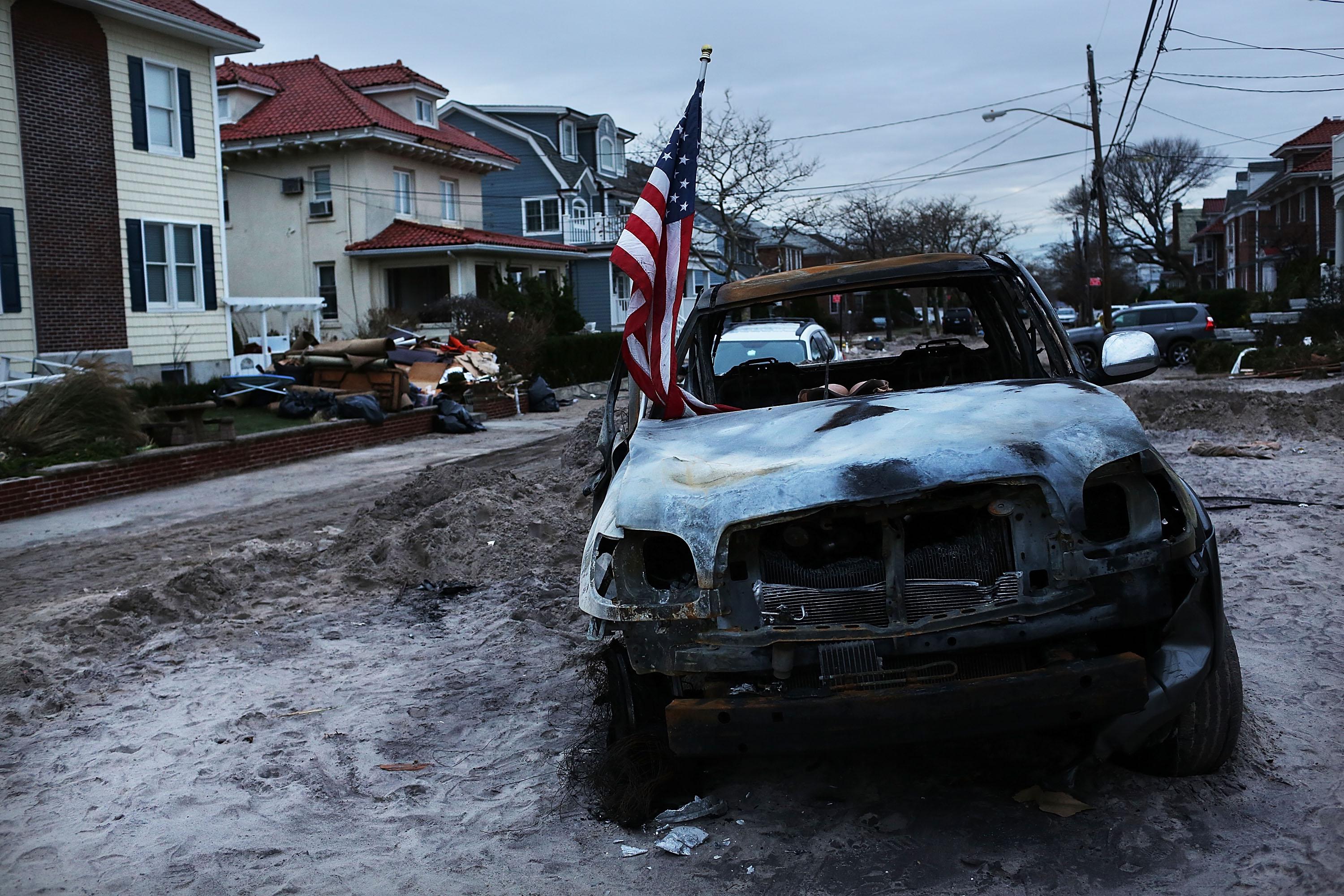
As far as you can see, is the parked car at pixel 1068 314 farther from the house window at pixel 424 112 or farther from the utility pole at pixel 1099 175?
the house window at pixel 424 112

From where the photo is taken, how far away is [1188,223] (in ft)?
360

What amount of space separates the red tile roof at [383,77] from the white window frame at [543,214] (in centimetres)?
852

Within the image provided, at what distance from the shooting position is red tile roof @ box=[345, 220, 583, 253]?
3250cm

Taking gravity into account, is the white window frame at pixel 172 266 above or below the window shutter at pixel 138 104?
below

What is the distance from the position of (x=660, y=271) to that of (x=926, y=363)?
177 centimetres

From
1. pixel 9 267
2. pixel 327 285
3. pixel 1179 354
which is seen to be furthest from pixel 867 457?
pixel 327 285

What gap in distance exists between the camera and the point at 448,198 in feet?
120

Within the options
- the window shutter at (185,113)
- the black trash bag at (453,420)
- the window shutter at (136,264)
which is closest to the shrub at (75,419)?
the window shutter at (136,264)

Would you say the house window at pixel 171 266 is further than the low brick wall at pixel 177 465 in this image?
Yes

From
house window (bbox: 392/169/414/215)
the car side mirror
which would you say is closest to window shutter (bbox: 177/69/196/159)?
house window (bbox: 392/169/414/215)

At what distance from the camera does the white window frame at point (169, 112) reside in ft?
68.2

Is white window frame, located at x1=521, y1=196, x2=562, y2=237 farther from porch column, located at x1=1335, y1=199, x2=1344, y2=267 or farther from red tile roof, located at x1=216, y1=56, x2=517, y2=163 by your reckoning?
porch column, located at x1=1335, y1=199, x2=1344, y2=267

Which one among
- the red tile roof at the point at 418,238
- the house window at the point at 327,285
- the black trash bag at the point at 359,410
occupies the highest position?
the red tile roof at the point at 418,238

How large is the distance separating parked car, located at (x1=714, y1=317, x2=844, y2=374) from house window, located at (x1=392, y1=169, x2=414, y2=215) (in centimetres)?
2190
